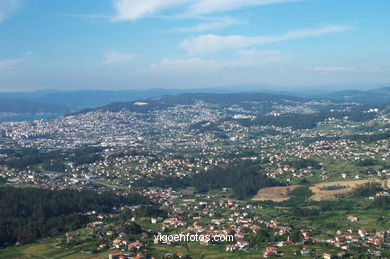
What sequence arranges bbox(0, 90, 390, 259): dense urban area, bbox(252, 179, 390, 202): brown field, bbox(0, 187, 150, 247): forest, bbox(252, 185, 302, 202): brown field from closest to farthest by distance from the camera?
1. bbox(0, 90, 390, 259): dense urban area
2. bbox(0, 187, 150, 247): forest
3. bbox(252, 179, 390, 202): brown field
4. bbox(252, 185, 302, 202): brown field

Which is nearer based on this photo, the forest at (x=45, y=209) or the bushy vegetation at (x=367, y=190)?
the forest at (x=45, y=209)

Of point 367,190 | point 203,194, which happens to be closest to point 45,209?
point 203,194

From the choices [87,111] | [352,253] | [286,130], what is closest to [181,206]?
[352,253]

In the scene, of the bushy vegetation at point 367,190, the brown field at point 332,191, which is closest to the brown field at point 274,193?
the brown field at point 332,191

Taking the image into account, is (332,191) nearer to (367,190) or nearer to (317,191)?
(317,191)

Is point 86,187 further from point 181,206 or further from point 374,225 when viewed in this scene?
point 374,225

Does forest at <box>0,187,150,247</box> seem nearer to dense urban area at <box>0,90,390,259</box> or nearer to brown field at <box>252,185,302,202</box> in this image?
dense urban area at <box>0,90,390,259</box>

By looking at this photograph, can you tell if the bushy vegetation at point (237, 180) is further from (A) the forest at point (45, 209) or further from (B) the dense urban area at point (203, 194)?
(A) the forest at point (45, 209)

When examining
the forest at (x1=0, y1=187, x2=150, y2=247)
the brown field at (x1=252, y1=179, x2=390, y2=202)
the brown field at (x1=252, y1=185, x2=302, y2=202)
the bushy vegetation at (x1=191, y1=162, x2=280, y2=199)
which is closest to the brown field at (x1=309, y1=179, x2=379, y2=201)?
the brown field at (x1=252, y1=179, x2=390, y2=202)
